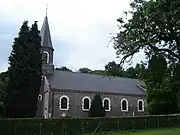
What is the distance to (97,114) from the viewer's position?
160 feet

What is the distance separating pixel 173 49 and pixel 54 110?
31100 millimetres

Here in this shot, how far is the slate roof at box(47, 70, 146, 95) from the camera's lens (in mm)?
52594

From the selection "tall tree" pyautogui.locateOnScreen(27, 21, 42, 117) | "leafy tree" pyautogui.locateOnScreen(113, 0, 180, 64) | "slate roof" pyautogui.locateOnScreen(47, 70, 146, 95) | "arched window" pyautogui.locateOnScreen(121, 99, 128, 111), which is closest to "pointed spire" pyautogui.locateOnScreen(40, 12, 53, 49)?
"slate roof" pyautogui.locateOnScreen(47, 70, 146, 95)

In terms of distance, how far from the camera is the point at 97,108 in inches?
1957

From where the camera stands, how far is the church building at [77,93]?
50.6 m

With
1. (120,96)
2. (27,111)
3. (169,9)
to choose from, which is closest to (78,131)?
(27,111)

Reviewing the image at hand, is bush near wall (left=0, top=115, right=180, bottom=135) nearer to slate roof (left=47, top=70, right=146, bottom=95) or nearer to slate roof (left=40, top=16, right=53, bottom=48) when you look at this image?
slate roof (left=47, top=70, right=146, bottom=95)

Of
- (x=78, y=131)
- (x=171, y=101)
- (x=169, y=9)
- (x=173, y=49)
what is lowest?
(x=78, y=131)

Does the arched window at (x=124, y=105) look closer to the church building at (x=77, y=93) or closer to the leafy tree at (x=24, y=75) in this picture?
the church building at (x=77, y=93)

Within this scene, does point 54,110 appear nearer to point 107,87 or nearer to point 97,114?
point 97,114

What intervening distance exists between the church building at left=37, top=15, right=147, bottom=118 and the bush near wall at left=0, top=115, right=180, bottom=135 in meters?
15.5

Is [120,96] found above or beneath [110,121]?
above

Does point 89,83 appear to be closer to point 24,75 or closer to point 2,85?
point 2,85

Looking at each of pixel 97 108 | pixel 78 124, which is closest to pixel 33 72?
pixel 78 124
